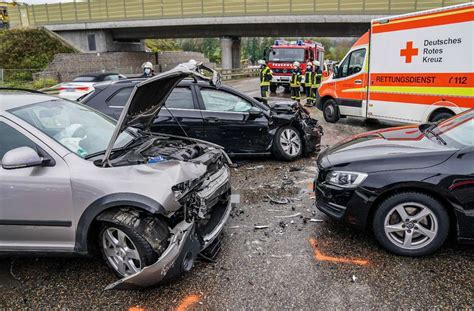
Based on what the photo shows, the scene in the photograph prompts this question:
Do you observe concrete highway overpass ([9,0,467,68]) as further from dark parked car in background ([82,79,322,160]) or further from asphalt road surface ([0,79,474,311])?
asphalt road surface ([0,79,474,311])

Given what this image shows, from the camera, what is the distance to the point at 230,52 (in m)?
34.8

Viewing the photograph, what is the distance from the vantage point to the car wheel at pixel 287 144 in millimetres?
6664

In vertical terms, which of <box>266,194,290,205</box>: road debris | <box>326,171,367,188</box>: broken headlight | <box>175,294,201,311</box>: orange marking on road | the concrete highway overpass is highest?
the concrete highway overpass

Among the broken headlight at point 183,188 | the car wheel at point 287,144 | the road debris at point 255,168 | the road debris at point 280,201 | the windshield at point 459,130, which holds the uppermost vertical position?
the windshield at point 459,130

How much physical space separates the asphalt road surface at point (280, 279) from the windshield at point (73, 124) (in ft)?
3.62

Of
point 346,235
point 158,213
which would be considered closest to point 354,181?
point 346,235

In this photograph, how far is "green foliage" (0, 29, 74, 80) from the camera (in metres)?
27.4

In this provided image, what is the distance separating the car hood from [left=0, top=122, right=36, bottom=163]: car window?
2862mm

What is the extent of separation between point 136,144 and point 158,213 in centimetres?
117

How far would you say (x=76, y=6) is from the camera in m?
34.7

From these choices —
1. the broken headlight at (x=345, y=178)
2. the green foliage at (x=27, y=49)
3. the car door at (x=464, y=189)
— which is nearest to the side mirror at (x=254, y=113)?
the broken headlight at (x=345, y=178)

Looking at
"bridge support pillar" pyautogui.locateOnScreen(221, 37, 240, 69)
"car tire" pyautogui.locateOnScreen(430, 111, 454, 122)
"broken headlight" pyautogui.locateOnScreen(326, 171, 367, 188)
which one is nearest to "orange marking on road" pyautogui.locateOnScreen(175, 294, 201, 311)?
"broken headlight" pyautogui.locateOnScreen(326, 171, 367, 188)

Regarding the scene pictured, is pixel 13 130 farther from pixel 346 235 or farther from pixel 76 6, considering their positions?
pixel 76 6

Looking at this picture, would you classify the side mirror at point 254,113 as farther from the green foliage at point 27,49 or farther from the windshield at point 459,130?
the green foliage at point 27,49
